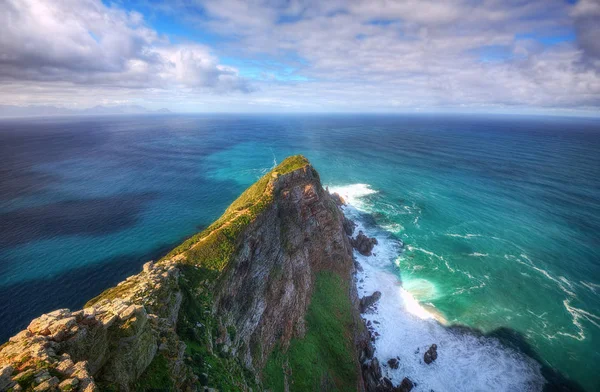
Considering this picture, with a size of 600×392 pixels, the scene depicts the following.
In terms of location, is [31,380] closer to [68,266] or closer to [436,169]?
[68,266]

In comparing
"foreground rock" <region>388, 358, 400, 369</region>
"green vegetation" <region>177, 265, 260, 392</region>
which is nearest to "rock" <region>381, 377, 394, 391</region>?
"foreground rock" <region>388, 358, 400, 369</region>

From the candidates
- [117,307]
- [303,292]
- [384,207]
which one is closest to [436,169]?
[384,207]

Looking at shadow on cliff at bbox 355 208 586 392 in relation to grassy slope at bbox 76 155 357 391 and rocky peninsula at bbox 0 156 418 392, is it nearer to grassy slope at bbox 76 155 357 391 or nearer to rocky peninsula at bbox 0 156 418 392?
rocky peninsula at bbox 0 156 418 392

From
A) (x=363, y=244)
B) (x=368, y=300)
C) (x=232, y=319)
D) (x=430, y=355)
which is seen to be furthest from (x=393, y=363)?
(x=232, y=319)

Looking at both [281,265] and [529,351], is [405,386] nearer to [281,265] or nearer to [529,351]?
[529,351]

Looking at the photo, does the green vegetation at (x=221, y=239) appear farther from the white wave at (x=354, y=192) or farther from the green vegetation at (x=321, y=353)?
the white wave at (x=354, y=192)

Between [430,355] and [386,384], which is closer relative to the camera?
[386,384]

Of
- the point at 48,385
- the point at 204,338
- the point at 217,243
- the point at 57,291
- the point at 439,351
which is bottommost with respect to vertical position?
the point at 439,351
